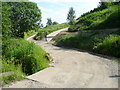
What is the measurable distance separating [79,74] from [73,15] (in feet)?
115

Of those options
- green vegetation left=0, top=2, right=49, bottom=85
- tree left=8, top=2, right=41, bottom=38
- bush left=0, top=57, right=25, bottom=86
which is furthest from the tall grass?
tree left=8, top=2, right=41, bottom=38

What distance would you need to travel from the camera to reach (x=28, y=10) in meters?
19.6

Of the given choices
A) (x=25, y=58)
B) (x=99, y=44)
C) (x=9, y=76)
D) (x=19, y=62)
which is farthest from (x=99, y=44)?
(x=9, y=76)

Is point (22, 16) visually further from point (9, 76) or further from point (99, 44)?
point (9, 76)

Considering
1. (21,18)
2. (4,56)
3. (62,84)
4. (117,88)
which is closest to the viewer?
(117,88)

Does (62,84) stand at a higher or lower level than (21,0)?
lower

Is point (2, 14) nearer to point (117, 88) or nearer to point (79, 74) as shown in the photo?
point (79, 74)

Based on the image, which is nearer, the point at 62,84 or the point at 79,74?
the point at 62,84

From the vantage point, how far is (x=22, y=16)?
19172 mm

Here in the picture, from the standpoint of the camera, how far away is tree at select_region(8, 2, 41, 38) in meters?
18.0

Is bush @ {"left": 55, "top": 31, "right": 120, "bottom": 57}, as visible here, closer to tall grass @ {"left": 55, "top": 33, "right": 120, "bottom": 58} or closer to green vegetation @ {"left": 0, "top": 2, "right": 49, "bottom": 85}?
tall grass @ {"left": 55, "top": 33, "right": 120, "bottom": 58}

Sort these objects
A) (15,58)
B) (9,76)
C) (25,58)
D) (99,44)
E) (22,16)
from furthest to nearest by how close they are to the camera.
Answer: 1. (22,16)
2. (99,44)
3. (15,58)
4. (25,58)
5. (9,76)

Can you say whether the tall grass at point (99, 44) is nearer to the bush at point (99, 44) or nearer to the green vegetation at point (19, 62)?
the bush at point (99, 44)


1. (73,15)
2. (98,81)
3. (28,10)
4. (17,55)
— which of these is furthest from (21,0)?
(73,15)
